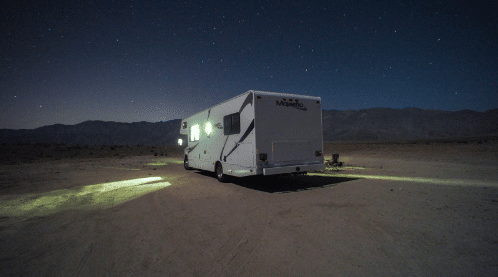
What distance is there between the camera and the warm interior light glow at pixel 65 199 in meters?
6.17

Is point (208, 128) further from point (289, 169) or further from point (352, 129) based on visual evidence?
point (352, 129)

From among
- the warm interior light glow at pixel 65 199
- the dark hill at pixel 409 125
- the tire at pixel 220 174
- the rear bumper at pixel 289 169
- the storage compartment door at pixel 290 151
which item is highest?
the dark hill at pixel 409 125

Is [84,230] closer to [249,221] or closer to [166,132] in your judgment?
[249,221]

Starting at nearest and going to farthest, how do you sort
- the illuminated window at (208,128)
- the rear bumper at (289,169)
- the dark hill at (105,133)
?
the rear bumper at (289,169)
the illuminated window at (208,128)
the dark hill at (105,133)

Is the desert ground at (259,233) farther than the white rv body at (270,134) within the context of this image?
No

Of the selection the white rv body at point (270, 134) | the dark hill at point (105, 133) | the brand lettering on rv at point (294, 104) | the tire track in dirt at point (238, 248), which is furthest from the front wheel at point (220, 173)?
the dark hill at point (105, 133)

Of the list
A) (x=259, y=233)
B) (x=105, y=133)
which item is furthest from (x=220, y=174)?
(x=105, y=133)

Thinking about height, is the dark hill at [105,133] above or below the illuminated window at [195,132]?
above

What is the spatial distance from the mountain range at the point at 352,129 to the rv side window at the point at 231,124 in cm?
8165

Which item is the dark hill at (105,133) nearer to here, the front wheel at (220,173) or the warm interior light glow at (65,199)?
the warm interior light glow at (65,199)

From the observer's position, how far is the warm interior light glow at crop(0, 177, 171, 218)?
6.17m

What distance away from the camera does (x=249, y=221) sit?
4.96m

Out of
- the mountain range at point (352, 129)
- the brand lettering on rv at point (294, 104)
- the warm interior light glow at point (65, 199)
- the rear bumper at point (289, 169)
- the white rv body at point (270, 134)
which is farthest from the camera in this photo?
the mountain range at point (352, 129)

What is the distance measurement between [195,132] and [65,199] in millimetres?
6331
